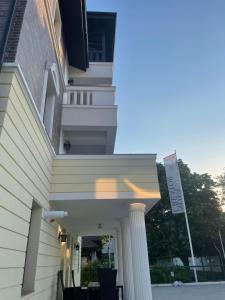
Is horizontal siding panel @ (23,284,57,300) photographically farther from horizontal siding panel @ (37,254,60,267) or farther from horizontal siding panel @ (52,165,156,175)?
horizontal siding panel @ (52,165,156,175)

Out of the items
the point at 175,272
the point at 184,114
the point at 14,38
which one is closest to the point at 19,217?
the point at 14,38

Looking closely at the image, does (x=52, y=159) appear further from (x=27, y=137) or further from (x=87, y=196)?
(x=27, y=137)

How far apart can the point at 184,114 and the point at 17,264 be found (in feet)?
32.8

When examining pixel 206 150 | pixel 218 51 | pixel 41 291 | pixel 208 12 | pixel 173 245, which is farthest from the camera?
pixel 173 245

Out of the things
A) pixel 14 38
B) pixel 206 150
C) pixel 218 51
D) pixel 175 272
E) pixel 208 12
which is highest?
pixel 208 12

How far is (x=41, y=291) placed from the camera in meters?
4.20

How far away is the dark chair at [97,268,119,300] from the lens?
19.3 feet

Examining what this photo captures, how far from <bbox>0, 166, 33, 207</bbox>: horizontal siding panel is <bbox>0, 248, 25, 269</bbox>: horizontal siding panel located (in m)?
0.63

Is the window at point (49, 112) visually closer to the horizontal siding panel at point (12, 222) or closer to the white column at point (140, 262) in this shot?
the horizontal siding panel at point (12, 222)

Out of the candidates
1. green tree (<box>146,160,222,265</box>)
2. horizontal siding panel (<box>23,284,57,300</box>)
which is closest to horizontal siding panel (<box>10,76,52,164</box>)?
horizontal siding panel (<box>23,284,57,300</box>)

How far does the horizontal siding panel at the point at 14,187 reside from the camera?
8.28ft

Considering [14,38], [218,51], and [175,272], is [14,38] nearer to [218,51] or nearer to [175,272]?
[218,51]

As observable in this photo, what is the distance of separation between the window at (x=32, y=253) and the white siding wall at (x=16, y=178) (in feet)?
0.48

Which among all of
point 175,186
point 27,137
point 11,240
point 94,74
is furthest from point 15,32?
point 175,186
